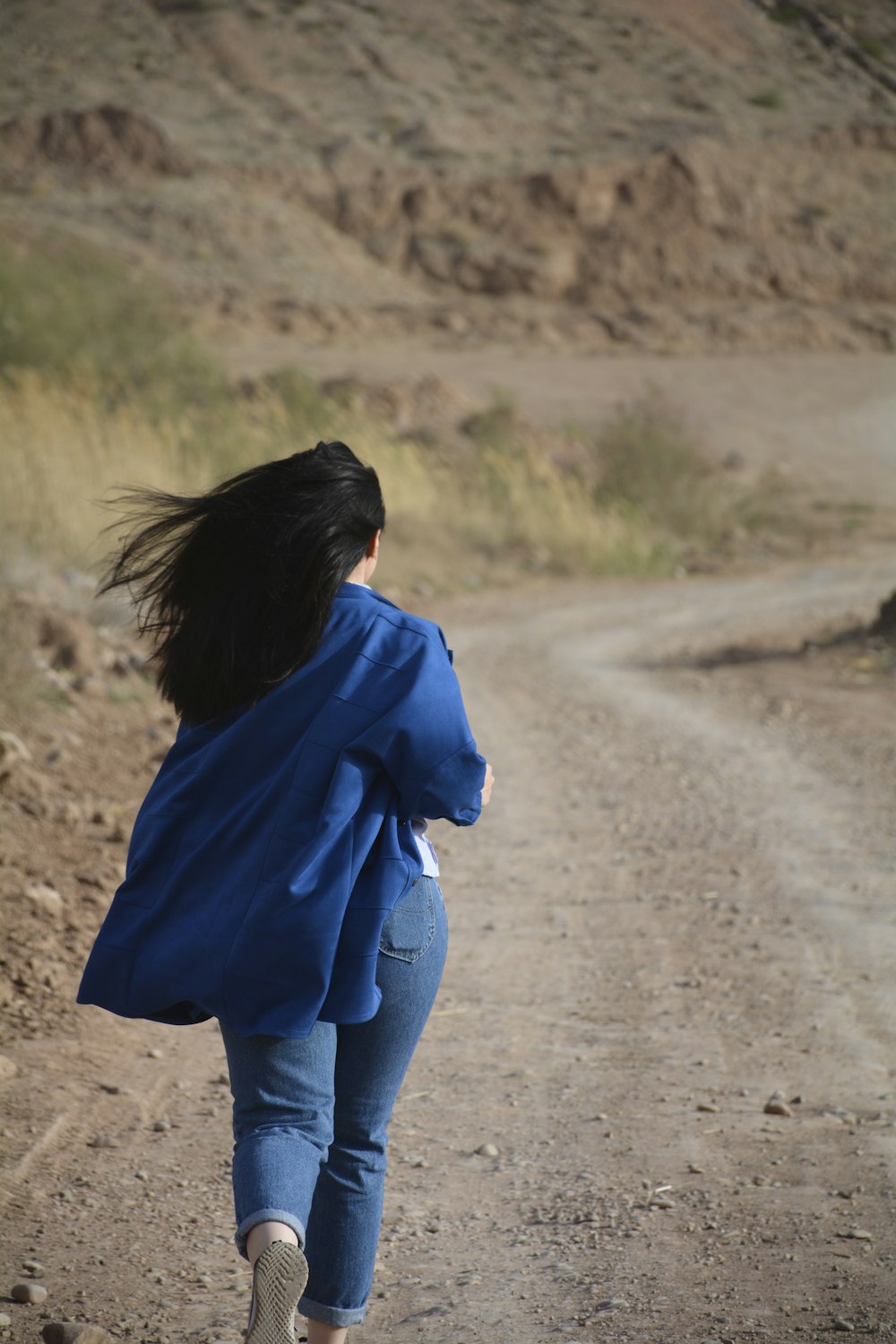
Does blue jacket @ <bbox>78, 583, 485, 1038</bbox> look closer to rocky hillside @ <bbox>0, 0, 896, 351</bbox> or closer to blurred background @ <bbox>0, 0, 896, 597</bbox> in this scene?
blurred background @ <bbox>0, 0, 896, 597</bbox>

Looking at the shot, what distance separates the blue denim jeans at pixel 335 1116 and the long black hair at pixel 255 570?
440 mm

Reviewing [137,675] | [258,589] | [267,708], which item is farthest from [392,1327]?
[137,675]

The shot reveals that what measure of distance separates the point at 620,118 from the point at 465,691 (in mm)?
44856

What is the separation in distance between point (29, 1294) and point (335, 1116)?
2.94 ft

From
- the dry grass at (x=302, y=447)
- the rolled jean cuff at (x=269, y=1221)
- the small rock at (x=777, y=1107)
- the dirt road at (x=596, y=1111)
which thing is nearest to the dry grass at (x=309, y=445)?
the dry grass at (x=302, y=447)

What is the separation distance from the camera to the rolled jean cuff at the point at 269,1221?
188 centimetres

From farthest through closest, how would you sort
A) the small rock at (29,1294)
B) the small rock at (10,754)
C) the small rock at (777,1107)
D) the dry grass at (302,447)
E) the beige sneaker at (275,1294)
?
the dry grass at (302,447) < the small rock at (10,754) < the small rock at (777,1107) < the small rock at (29,1294) < the beige sneaker at (275,1294)

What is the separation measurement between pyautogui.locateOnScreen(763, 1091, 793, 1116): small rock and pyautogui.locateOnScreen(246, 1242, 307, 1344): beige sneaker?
1959 millimetres

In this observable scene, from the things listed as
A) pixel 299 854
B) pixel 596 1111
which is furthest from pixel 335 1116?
pixel 596 1111

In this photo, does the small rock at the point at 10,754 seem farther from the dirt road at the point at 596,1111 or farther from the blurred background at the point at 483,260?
the blurred background at the point at 483,260

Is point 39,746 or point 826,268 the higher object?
point 39,746

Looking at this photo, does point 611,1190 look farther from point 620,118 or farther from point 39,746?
point 620,118

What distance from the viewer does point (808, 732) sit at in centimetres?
825

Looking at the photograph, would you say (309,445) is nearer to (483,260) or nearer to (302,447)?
(302,447)
